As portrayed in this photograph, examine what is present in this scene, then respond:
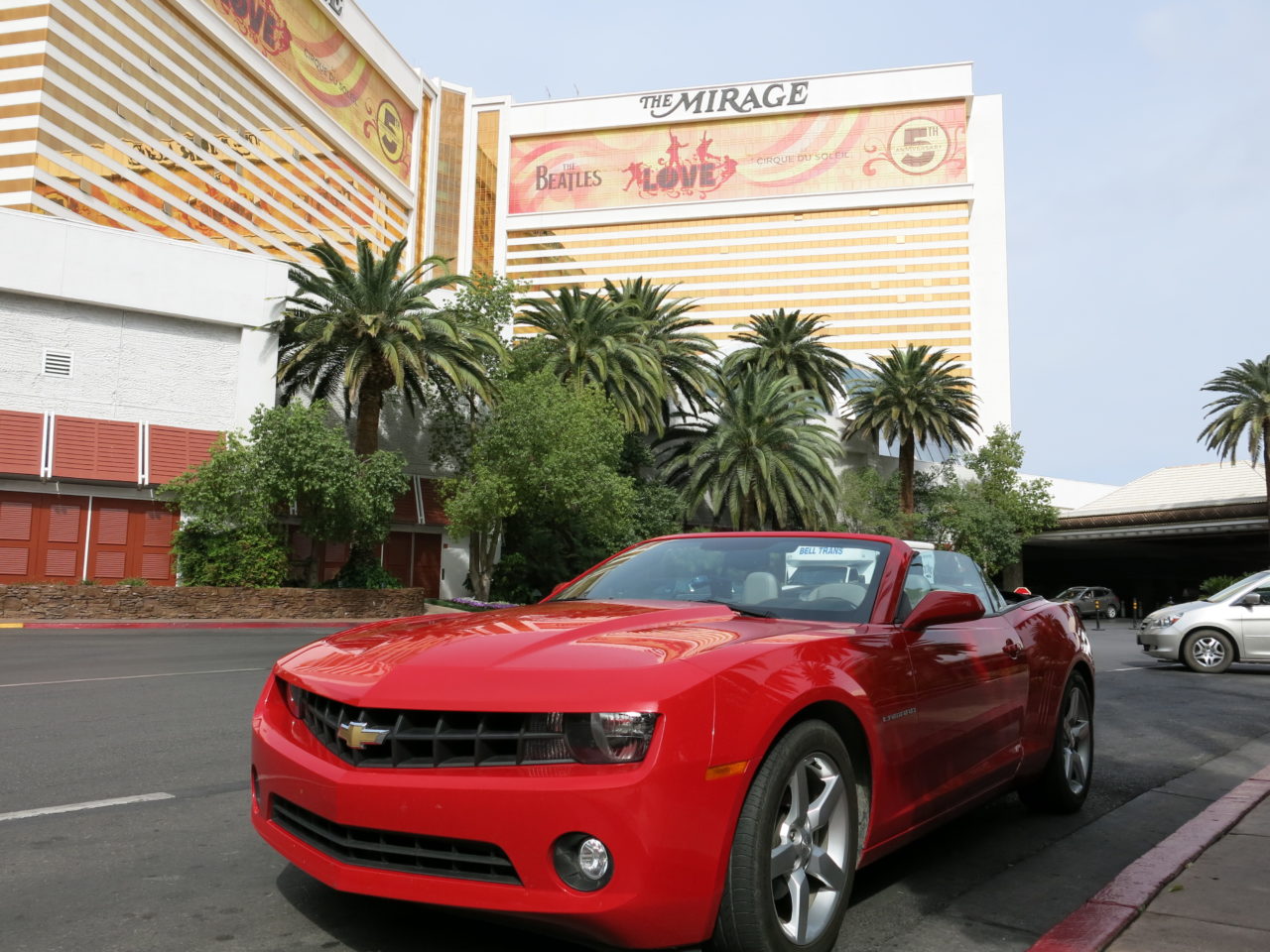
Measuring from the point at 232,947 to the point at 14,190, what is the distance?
66703 millimetres

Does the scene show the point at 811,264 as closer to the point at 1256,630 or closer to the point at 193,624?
the point at 193,624

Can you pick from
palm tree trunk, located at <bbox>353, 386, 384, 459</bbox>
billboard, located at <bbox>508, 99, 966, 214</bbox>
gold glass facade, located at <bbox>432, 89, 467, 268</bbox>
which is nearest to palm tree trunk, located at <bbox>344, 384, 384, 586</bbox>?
palm tree trunk, located at <bbox>353, 386, 384, 459</bbox>

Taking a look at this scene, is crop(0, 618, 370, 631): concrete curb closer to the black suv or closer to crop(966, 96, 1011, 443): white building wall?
the black suv

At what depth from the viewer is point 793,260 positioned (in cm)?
11131

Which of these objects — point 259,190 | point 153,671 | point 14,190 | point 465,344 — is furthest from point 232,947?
point 259,190

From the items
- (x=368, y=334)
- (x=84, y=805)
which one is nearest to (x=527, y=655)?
(x=84, y=805)

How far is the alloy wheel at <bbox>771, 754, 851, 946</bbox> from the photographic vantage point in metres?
2.82

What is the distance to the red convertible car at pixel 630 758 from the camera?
2459mm

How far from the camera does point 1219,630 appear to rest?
555 inches

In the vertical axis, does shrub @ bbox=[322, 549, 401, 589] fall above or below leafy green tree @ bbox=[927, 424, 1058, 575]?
below

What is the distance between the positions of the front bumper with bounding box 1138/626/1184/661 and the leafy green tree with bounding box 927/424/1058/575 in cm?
3500

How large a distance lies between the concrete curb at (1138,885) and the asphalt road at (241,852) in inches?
5.9

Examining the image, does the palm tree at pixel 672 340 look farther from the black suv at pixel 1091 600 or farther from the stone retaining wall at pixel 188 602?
the black suv at pixel 1091 600

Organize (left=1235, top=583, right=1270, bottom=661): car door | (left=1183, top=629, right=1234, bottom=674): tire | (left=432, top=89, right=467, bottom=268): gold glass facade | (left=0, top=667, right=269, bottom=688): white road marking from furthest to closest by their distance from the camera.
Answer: (left=432, top=89, right=467, bottom=268): gold glass facade → (left=1183, top=629, right=1234, bottom=674): tire → (left=1235, top=583, right=1270, bottom=661): car door → (left=0, top=667, right=269, bottom=688): white road marking
